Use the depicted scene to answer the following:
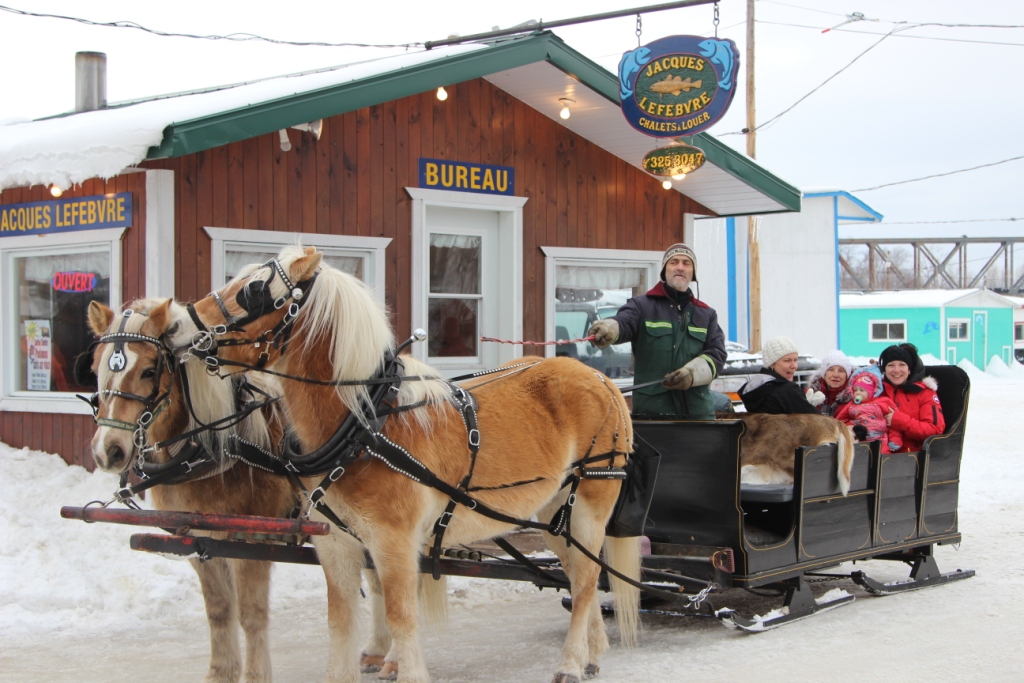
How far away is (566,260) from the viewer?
8.86m

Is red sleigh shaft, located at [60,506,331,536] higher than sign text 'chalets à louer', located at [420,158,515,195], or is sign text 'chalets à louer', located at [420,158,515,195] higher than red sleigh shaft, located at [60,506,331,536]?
sign text 'chalets à louer', located at [420,158,515,195]

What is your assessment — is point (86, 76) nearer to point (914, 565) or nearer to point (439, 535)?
point (439, 535)

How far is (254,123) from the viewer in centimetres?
618

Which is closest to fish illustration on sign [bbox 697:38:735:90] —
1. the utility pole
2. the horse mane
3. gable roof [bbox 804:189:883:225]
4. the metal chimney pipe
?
the horse mane

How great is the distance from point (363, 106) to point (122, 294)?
7.15 ft

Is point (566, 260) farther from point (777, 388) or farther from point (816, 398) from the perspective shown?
point (777, 388)

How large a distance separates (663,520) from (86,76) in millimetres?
7969

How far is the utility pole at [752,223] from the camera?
1778cm

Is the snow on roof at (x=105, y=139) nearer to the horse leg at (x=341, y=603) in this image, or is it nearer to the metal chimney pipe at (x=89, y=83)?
the metal chimney pipe at (x=89, y=83)

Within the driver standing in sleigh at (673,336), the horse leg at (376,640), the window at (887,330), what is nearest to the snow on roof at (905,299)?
the window at (887,330)

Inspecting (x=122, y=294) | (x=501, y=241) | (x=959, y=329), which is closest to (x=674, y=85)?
(x=501, y=241)

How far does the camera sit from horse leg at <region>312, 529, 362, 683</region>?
159 inches

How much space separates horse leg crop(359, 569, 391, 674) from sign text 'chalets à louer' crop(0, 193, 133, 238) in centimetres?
335

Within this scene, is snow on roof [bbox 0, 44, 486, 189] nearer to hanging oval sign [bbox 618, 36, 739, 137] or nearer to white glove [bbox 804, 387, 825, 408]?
hanging oval sign [bbox 618, 36, 739, 137]
